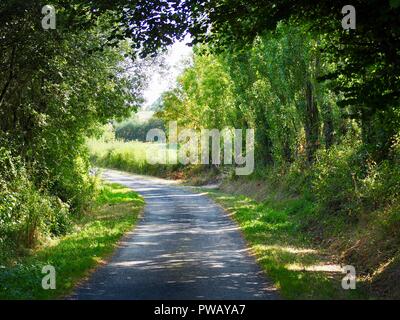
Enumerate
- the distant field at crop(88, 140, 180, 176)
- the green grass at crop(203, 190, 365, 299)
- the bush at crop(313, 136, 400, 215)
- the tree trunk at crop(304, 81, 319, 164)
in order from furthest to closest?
the distant field at crop(88, 140, 180, 176) → the tree trunk at crop(304, 81, 319, 164) → the bush at crop(313, 136, 400, 215) → the green grass at crop(203, 190, 365, 299)

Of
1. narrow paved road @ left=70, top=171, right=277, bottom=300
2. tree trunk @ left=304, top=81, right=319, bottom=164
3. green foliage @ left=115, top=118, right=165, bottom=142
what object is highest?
green foliage @ left=115, top=118, right=165, bottom=142

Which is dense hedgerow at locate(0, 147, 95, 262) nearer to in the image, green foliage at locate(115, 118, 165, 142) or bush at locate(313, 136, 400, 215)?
bush at locate(313, 136, 400, 215)

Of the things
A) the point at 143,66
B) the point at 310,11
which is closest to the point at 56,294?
the point at 310,11

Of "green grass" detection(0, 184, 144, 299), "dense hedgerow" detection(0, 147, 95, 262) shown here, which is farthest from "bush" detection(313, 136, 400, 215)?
"dense hedgerow" detection(0, 147, 95, 262)

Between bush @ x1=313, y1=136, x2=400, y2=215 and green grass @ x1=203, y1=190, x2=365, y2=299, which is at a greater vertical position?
bush @ x1=313, y1=136, x2=400, y2=215

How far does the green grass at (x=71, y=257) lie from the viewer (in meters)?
9.35

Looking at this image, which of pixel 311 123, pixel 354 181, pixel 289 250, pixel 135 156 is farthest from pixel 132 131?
pixel 289 250

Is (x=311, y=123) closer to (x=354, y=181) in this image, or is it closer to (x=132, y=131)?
(x=354, y=181)

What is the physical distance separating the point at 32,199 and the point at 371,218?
909 centimetres

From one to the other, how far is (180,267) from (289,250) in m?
3.61

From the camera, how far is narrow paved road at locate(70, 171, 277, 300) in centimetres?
933

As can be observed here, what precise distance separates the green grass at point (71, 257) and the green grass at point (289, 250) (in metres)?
3.94

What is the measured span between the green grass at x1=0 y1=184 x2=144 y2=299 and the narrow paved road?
0.36m

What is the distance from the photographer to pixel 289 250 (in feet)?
45.5
